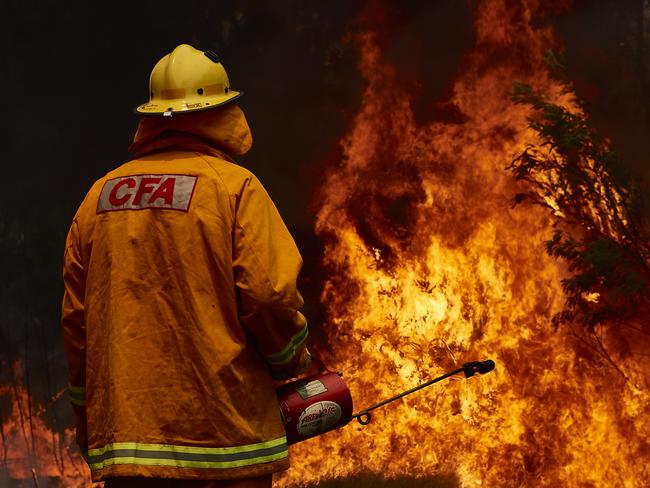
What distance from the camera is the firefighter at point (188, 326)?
3.23 meters

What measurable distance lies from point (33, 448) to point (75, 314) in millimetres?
5253

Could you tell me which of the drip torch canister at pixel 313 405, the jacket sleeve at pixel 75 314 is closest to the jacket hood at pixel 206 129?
the jacket sleeve at pixel 75 314

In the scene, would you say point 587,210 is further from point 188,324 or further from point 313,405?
point 188,324

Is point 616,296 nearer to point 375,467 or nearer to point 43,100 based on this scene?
point 375,467

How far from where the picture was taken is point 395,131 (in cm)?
752

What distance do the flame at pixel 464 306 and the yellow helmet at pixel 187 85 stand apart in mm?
3642

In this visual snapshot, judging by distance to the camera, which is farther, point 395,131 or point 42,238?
point 42,238

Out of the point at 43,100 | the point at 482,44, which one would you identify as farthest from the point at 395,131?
the point at 43,100

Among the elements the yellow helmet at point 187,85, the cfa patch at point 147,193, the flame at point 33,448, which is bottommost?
the flame at point 33,448

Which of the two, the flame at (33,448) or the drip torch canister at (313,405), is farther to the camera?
the flame at (33,448)

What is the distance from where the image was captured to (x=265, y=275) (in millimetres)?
3232

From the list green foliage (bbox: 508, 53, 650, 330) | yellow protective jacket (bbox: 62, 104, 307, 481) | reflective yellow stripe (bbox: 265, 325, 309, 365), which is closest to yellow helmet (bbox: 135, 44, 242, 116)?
yellow protective jacket (bbox: 62, 104, 307, 481)

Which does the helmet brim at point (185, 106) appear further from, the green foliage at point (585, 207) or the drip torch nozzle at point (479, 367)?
the green foliage at point (585, 207)

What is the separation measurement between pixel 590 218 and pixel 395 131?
1799 mm
